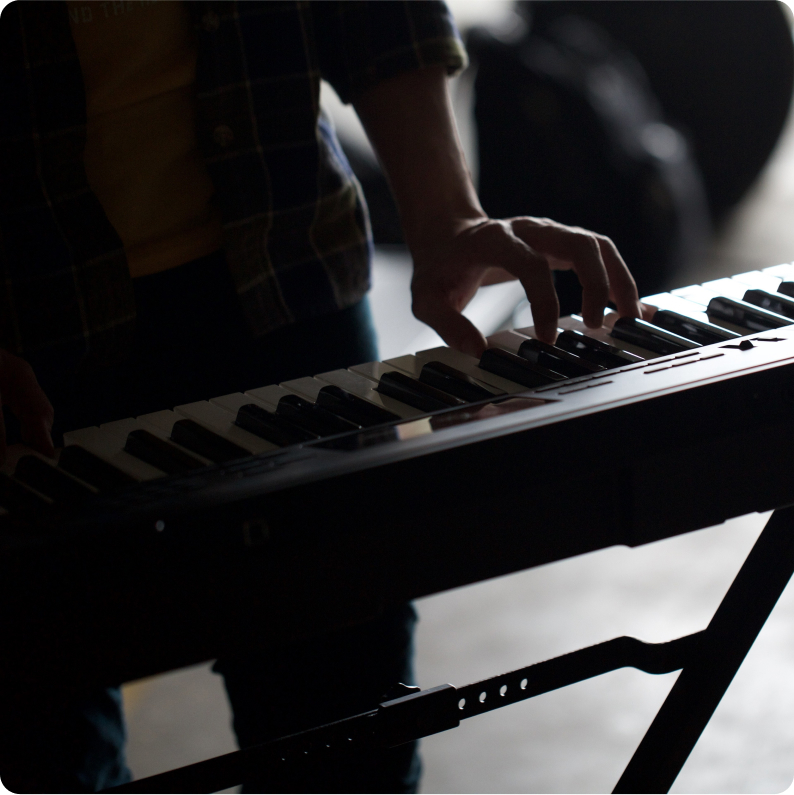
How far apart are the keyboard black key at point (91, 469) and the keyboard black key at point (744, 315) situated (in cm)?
58

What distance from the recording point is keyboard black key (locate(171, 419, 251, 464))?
683mm

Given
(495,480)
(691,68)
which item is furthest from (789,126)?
(495,480)

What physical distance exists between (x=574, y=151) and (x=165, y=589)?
11.5ft

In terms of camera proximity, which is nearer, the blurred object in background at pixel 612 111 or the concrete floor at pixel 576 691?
the concrete floor at pixel 576 691

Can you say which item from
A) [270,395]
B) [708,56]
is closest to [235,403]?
[270,395]

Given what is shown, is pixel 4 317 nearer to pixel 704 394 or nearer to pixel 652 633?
pixel 704 394

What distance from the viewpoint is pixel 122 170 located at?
1031 millimetres

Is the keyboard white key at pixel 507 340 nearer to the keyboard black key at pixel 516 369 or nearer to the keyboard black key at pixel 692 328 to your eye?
the keyboard black key at pixel 516 369

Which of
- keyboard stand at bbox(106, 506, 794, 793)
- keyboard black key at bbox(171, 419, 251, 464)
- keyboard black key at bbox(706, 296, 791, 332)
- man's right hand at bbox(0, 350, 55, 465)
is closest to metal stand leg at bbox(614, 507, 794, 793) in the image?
keyboard stand at bbox(106, 506, 794, 793)

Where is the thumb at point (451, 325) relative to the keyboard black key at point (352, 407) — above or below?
above

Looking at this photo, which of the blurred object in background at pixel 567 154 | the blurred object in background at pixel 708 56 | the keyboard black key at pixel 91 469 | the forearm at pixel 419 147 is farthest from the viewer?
the blurred object in background at pixel 708 56

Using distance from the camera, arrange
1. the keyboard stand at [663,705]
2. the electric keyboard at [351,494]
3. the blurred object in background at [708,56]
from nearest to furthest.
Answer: the electric keyboard at [351,494] → the keyboard stand at [663,705] → the blurred object in background at [708,56]

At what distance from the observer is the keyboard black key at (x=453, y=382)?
2.52 feet

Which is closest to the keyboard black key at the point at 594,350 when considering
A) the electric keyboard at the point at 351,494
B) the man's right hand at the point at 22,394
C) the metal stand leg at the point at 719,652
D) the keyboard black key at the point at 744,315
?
the electric keyboard at the point at 351,494
